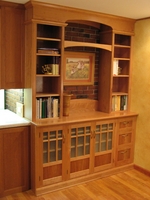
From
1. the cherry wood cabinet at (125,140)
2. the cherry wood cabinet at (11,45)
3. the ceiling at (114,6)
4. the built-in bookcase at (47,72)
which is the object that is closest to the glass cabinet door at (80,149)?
the built-in bookcase at (47,72)

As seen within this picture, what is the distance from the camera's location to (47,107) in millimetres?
3387

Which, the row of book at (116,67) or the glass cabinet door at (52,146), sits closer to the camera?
the glass cabinet door at (52,146)

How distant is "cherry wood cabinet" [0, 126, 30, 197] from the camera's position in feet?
10.1

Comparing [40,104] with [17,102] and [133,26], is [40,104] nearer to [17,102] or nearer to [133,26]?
[17,102]

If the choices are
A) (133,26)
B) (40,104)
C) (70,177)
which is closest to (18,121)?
(40,104)

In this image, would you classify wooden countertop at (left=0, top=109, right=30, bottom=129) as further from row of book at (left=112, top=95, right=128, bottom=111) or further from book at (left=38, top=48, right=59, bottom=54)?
row of book at (left=112, top=95, right=128, bottom=111)

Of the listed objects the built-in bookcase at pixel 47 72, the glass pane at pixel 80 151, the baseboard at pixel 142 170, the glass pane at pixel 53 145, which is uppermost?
the built-in bookcase at pixel 47 72

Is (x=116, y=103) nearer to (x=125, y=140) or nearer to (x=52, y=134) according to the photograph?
(x=125, y=140)

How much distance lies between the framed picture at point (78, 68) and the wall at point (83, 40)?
0.25 ft

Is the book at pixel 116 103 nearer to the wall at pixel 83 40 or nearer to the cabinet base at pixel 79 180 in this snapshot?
the wall at pixel 83 40

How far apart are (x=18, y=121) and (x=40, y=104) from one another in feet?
1.19

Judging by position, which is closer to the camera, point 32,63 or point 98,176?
point 32,63

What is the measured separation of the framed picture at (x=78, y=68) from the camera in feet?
12.2

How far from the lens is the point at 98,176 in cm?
372
